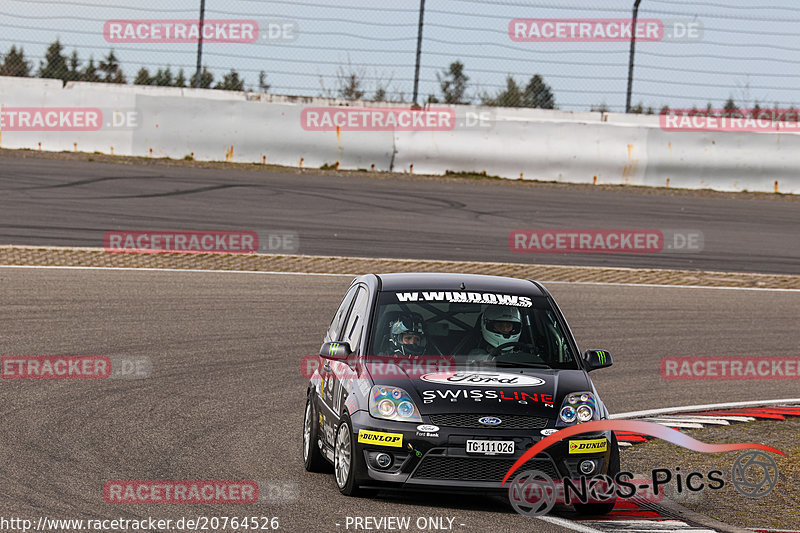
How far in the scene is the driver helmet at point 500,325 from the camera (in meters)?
Result: 7.96

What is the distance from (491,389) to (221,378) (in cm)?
471

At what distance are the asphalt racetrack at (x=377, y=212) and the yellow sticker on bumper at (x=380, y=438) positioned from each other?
11.0m

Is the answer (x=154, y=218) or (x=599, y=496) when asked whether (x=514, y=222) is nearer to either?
(x=154, y=218)

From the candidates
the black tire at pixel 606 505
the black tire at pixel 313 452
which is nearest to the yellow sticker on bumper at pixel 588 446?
the black tire at pixel 606 505

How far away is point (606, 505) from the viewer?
7059mm

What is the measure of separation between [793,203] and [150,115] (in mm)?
12988

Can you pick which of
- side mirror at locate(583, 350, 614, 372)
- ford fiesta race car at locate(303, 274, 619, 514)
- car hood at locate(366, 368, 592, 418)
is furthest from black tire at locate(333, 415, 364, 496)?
side mirror at locate(583, 350, 614, 372)

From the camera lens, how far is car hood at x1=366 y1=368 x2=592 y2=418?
22.8 ft

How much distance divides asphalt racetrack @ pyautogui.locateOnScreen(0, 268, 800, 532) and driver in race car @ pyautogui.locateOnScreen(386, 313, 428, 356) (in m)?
0.96

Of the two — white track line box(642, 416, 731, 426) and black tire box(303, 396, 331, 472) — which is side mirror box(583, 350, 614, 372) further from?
white track line box(642, 416, 731, 426)

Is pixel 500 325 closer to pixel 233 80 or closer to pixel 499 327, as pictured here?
pixel 499 327

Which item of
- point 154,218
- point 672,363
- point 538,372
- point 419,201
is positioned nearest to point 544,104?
point 419,201

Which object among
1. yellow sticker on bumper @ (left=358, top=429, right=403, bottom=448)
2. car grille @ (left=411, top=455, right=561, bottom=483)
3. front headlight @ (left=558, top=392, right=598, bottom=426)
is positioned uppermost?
front headlight @ (left=558, top=392, right=598, bottom=426)

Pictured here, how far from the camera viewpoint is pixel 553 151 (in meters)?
24.7
